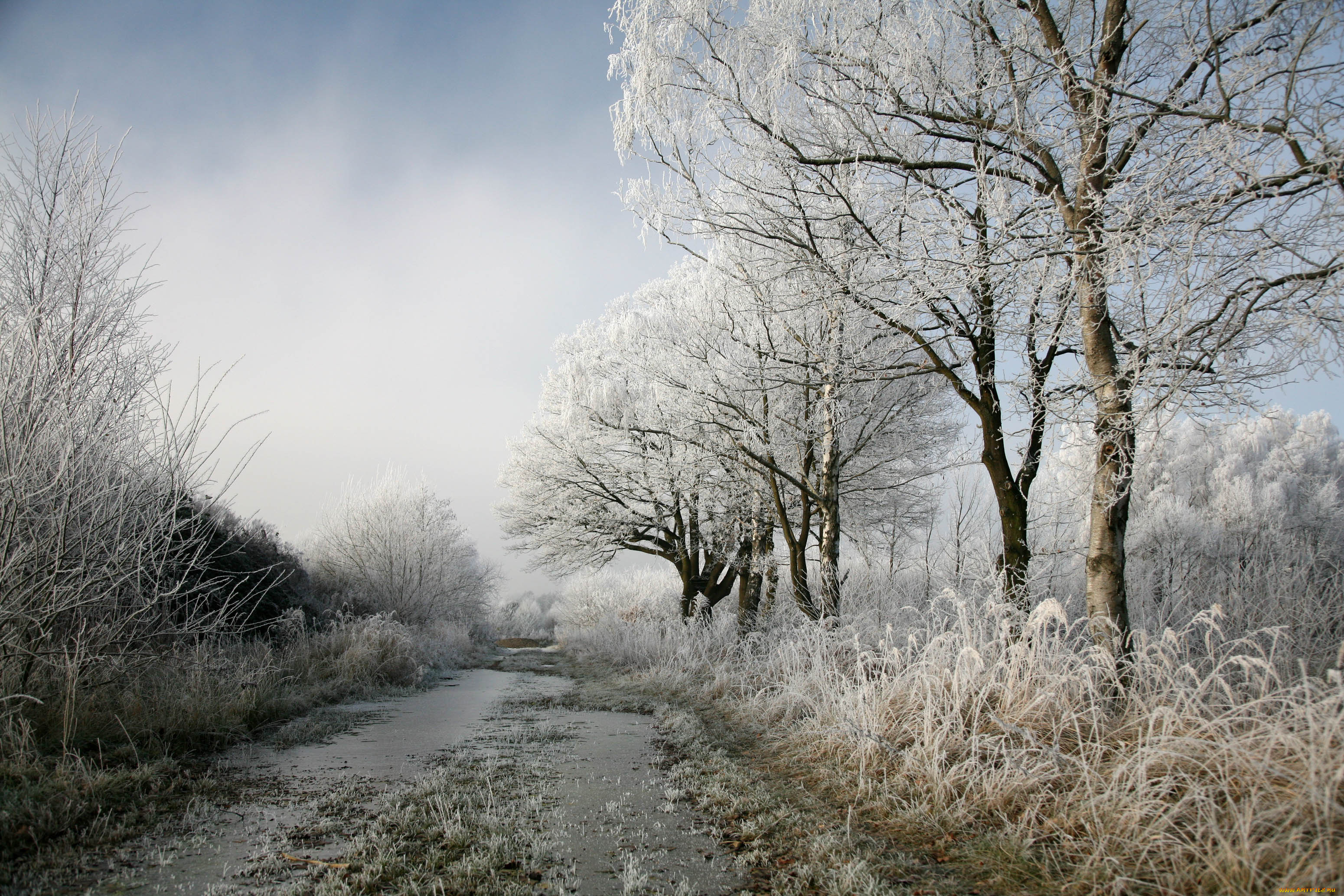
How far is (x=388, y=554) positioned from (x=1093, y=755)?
715 inches

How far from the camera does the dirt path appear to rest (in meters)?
2.66

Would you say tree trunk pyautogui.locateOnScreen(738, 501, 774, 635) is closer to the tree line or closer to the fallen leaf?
the tree line

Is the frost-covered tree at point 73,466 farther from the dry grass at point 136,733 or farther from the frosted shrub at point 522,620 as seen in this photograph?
the frosted shrub at point 522,620

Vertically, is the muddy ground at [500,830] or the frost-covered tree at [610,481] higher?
the frost-covered tree at [610,481]

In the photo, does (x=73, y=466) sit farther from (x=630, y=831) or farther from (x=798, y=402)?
(x=798, y=402)

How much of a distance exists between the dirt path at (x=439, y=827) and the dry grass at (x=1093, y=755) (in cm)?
125

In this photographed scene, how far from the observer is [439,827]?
3271 millimetres

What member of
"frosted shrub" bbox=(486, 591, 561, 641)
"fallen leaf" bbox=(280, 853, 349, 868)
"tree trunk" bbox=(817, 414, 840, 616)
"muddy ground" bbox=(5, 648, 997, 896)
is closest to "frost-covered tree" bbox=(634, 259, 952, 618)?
"tree trunk" bbox=(817, 414, 840, 616)

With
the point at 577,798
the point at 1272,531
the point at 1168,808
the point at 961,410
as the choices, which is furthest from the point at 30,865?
the point at 1272,531

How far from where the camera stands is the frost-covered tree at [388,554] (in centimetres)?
1753

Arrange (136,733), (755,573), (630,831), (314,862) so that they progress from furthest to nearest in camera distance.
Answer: (755,573) < (136,733) < (630,831) < (314,862)

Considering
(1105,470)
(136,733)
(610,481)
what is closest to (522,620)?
(610,481)

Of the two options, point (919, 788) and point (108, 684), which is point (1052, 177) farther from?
point (108, 684)

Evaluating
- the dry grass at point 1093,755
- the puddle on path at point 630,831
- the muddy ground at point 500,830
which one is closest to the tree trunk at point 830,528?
the dry grass at point 1093,755
